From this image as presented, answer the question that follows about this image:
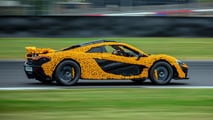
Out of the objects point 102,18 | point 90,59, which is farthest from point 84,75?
point 102,18

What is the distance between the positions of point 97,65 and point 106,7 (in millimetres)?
11615

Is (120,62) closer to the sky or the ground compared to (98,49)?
closer to the ground

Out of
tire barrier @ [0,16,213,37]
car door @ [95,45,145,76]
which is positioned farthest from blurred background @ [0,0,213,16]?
car door @ [95,45,145,76]

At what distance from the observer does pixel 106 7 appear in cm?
2483

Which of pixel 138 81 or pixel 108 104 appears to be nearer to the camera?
pixel 108 104

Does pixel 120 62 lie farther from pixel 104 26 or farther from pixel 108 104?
pixel 104 26

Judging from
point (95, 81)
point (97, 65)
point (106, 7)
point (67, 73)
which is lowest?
point (95, 81)

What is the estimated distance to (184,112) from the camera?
29.8ft

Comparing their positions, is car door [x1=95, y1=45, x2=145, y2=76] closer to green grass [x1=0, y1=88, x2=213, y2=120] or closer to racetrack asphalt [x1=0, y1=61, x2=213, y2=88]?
racetrack asphalt [x1=0, y1=61, x2=213, y2=88]

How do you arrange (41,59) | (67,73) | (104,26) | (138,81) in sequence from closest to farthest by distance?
(41,59), (67,73), (138,81), (104,26)

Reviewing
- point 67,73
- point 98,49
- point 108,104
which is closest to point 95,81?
point 98,49

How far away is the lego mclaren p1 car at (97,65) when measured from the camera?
1314 centimetres

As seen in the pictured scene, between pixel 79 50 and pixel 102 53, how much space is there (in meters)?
0.52

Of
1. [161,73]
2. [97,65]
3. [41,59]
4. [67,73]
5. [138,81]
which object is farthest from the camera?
[138,81]
